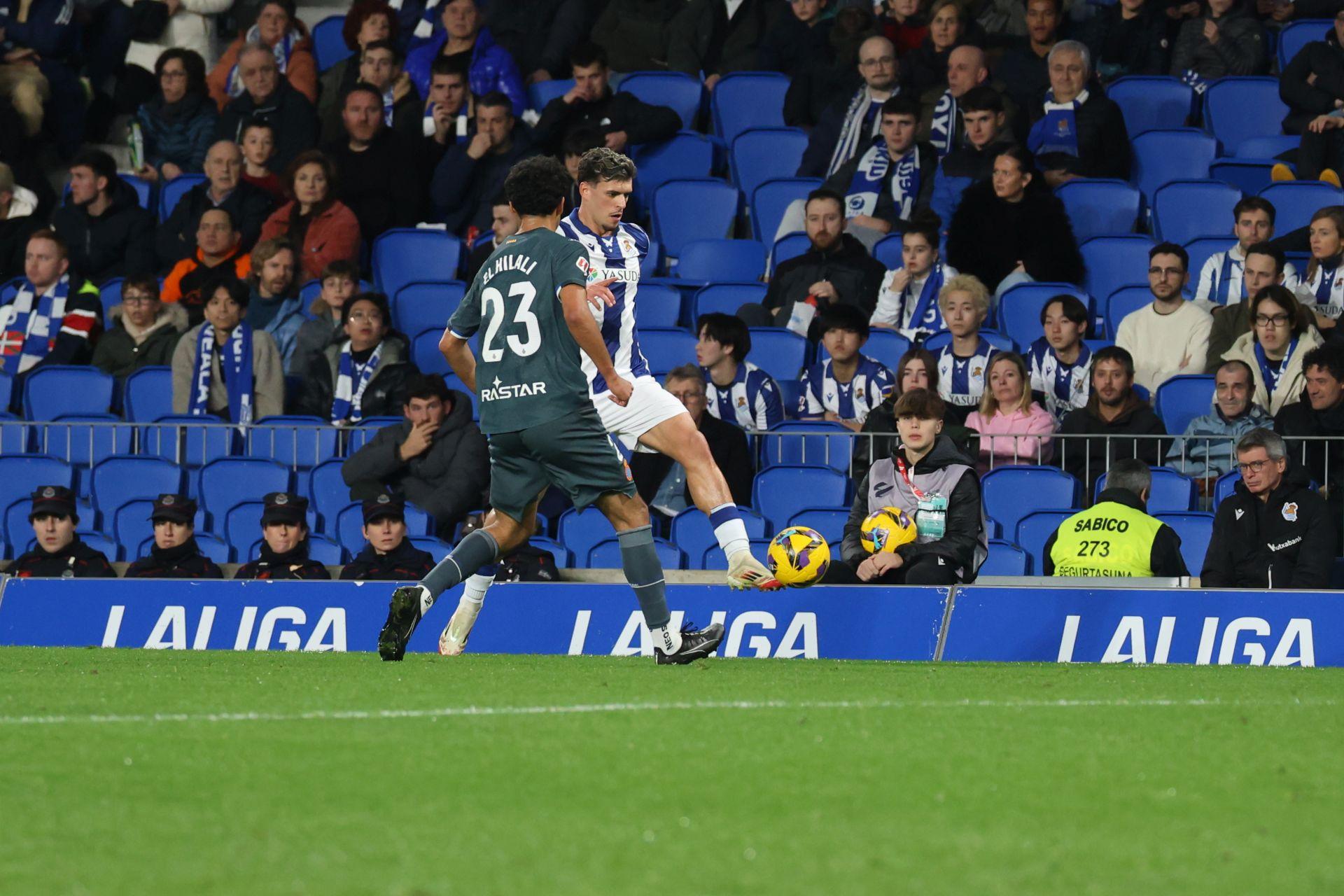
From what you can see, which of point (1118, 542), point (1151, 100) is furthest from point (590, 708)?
point (1151, 100)

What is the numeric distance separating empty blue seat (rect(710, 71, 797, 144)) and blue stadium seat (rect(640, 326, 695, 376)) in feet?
10.4

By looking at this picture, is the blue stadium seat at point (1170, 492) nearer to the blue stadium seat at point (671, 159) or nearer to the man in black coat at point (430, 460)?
the man in black coat at point (430, 460)

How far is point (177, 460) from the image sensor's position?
43.8 ft

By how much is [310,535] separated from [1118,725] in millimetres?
7849

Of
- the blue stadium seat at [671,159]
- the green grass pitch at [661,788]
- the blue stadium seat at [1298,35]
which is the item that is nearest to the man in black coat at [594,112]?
the blue stadium seat at [671,159]

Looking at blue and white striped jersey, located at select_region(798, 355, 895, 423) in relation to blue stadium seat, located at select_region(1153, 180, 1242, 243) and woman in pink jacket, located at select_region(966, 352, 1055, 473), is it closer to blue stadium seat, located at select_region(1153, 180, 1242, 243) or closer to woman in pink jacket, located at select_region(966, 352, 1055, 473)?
woman in pink jacket, located at select_region(966, 352, 1055, 473)

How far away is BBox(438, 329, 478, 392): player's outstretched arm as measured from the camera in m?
7.93

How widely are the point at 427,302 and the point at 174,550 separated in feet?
10.4

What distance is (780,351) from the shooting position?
13.2 metres

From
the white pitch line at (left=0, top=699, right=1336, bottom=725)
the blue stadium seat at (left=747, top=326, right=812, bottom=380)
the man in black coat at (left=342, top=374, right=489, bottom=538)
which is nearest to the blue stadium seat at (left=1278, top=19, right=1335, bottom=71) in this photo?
the blue stadium seat at (left=747, top=326, right=812, bottom=380)

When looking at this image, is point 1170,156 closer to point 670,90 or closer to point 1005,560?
point 670,90

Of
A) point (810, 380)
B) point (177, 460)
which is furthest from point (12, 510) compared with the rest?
point (810, 380)

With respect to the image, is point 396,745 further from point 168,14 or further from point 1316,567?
point 168,14

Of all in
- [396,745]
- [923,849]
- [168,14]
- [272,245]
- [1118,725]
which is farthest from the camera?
[168,14]
